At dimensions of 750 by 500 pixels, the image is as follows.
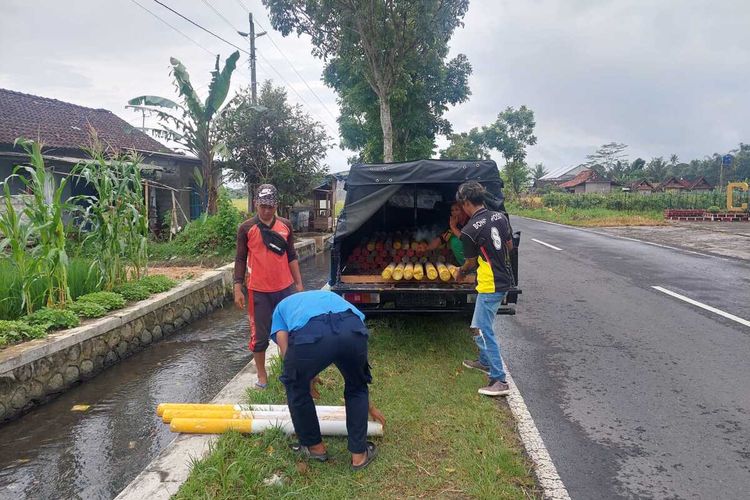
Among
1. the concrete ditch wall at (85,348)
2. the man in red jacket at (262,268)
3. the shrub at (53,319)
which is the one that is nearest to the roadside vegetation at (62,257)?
the shrub at (53,319)

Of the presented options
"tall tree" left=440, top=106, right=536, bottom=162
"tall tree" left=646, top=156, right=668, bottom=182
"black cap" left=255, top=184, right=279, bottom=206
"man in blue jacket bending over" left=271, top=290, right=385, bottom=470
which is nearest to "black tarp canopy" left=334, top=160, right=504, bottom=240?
"black cap" left=255, top=184, right=279, bottom=206

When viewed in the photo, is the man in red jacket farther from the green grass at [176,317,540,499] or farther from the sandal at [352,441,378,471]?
the sandal at [352,441,378,471]

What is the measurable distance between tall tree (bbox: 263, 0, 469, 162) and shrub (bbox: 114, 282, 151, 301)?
548 inches

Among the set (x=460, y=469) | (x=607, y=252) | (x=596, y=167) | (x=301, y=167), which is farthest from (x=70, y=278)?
(x=596, y=167)

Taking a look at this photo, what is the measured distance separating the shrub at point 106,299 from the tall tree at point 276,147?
10.5m

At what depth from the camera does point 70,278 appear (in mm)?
6914

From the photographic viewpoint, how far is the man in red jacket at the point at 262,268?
460 centimetres

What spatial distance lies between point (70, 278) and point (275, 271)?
393 centimetres

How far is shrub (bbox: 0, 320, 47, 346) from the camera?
520cm

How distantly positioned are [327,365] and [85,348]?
4.02 metres

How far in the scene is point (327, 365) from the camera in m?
3.18

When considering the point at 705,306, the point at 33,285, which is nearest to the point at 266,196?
the point at 33,285

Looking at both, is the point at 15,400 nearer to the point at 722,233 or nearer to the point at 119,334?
the point at 119,334

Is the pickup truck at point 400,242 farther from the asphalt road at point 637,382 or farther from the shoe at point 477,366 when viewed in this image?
the asphalt road at point 637,382
